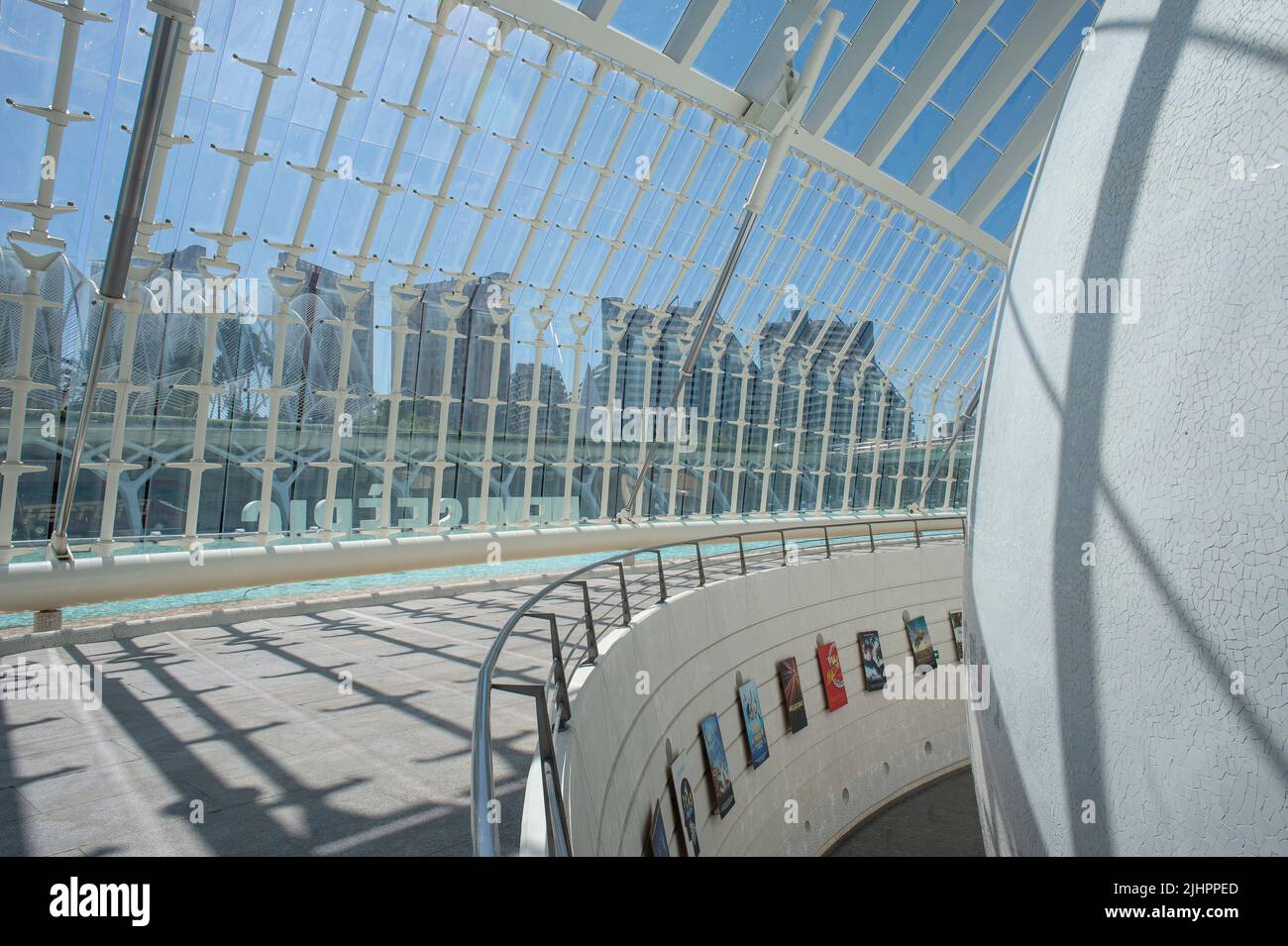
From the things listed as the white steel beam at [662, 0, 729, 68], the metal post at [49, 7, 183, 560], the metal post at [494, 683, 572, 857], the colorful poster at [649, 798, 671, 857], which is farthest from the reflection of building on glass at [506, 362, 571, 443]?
the metal post at [494, 683, 572, 857]

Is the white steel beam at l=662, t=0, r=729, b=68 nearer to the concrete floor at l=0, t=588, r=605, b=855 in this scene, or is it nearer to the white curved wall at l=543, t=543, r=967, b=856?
the white curved wall at l=543, t=543, r=967, b=856

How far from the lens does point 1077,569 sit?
4.18m

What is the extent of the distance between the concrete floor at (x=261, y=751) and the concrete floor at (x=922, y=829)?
755 centimetres

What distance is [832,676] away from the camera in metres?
14.2

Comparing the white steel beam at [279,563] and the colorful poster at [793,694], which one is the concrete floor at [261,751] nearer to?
the white steel beam at [279,563]

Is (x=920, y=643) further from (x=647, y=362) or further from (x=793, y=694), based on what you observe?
(x=647, y=362)

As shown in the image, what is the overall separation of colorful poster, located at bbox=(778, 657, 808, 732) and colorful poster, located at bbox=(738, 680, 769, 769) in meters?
0.95

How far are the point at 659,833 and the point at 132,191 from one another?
7.25m

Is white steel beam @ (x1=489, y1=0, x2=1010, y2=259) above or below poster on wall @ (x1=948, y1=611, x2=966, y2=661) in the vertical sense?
above

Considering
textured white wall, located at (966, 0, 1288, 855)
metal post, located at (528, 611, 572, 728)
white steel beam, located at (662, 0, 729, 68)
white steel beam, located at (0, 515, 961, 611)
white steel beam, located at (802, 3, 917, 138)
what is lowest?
white steel beam, located at (0, 515, 961, 611)

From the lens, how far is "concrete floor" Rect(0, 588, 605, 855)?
4.34m

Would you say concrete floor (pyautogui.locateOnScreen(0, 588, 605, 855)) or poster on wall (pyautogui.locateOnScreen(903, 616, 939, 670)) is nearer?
concrete floor (pyautogui.locateOnScreen(0, 588, 605, 855))

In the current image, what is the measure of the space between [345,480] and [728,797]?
6.79 m
